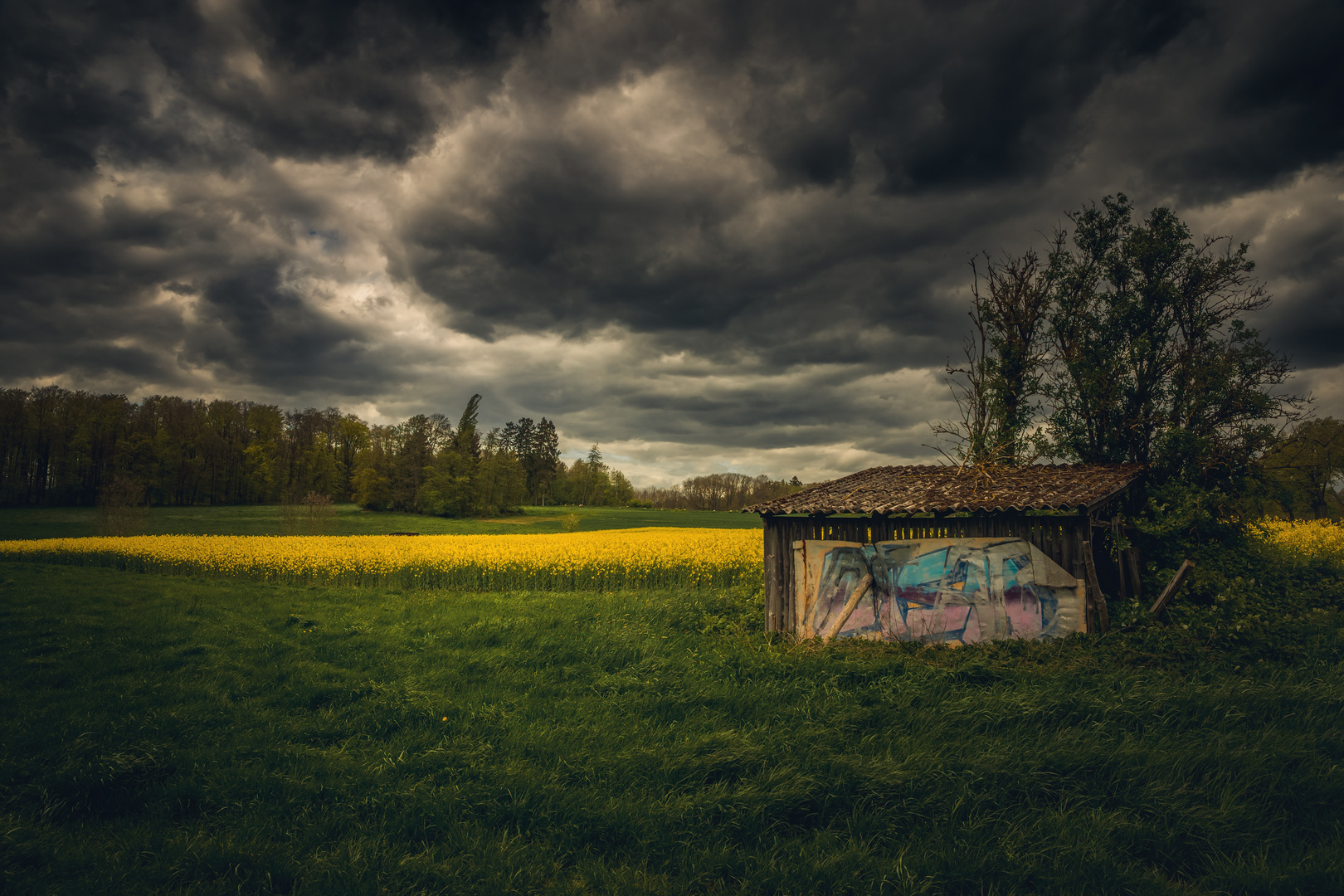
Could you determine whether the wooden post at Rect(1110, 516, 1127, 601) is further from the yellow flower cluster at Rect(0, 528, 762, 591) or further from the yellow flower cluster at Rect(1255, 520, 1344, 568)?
the yellow flower cluster at Rect(0, 528, 762, 591)

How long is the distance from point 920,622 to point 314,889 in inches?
375

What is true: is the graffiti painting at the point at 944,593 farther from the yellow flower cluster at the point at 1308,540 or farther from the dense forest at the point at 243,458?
the dense forest at the point at 243,458

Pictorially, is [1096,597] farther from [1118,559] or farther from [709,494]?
[709,494]

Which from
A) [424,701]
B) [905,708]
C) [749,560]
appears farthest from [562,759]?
[749,560]

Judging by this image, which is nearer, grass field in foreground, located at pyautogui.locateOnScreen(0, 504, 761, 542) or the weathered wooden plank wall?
the weathered wooden plank wall

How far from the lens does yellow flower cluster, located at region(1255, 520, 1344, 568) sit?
16734 millimetres

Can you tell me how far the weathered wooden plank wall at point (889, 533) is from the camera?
10.3m

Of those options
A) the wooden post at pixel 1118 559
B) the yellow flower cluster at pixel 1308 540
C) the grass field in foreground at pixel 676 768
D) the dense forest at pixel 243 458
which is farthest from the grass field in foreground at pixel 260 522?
the wooden post at pixel 1118 559

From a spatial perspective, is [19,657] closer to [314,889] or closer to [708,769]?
[314,889]

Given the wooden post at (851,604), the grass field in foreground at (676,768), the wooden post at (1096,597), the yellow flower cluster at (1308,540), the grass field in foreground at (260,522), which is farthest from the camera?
the grass field in foreground at (260,522)

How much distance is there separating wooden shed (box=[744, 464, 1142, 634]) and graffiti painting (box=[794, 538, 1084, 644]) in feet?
0.70

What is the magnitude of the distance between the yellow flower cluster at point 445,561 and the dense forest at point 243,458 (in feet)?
44.4

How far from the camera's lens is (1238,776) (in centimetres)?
523

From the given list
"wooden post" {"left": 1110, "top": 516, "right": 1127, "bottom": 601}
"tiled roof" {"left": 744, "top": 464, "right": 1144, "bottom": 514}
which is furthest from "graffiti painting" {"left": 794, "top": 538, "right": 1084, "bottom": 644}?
"wooden post" {"left": 1110, "top": 516, "right": 1127, "bottom": 601}
